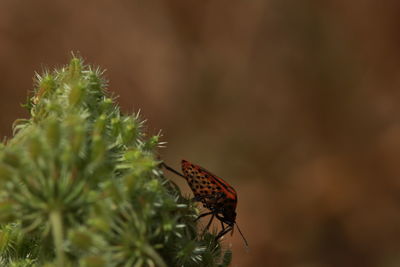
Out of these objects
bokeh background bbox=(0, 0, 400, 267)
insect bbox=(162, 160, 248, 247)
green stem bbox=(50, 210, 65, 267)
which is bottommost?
green stem bbox=(50, 210, 65, 267)

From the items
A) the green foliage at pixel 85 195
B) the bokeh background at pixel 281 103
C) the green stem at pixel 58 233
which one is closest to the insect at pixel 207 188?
the green foliage at pixel 85 195

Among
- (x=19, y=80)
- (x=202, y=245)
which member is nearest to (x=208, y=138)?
(x=19, y=80)

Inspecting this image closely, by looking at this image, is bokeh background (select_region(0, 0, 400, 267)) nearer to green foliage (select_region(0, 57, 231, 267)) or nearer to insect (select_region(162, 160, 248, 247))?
insect (select_region(162, 160, 248, 247))

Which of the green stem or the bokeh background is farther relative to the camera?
the bokeh background

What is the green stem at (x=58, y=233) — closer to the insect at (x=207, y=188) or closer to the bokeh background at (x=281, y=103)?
the insect at (x=207, y=188)

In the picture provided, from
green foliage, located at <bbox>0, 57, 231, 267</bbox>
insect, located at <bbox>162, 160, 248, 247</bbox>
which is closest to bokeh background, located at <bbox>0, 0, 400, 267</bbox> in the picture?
insect, located at <bbox>162, 160, 248, 247</bbox>

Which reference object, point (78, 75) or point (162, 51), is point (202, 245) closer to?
point (78, 75)

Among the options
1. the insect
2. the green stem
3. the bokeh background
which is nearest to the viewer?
the green stem
